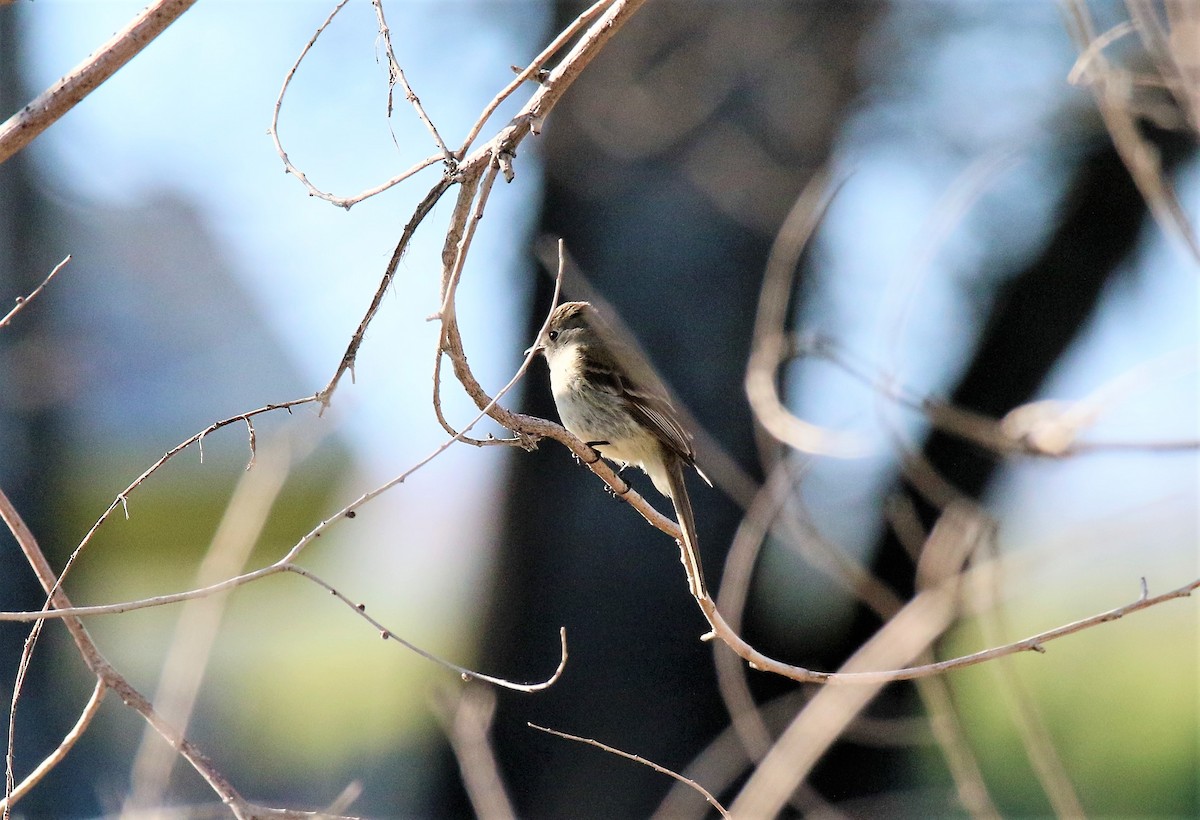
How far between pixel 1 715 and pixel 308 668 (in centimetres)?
420

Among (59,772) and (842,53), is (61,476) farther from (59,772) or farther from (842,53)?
(842,53)

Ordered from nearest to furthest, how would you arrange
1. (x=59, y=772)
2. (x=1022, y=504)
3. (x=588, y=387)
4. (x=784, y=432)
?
(x=784, y=432), (x=588, y=387), (x=1022, y=504), (x=59, y=772)

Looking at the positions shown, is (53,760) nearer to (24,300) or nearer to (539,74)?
(24,300)

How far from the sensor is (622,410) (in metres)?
3.67

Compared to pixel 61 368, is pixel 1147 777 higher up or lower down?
lower down

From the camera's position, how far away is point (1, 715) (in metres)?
6.18

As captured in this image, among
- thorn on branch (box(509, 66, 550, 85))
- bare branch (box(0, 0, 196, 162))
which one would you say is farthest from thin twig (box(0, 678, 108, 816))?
thorn on branch (box(509, 66, 550, 85))

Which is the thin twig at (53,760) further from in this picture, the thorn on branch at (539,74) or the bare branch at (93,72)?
the thorn on branch at (539,74)

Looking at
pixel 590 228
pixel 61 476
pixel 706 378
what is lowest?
pixel 706 378

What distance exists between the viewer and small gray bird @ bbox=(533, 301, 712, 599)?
11.8 ft

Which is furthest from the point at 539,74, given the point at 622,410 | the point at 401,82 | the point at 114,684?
the point at 622,410

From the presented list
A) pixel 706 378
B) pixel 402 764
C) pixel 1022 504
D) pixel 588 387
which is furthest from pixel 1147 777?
pixel 588 387

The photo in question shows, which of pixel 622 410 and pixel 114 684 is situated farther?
pixel 622 410

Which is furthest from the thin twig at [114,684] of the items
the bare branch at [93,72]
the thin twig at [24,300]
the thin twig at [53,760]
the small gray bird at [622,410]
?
the small gray bird at [622,410]
